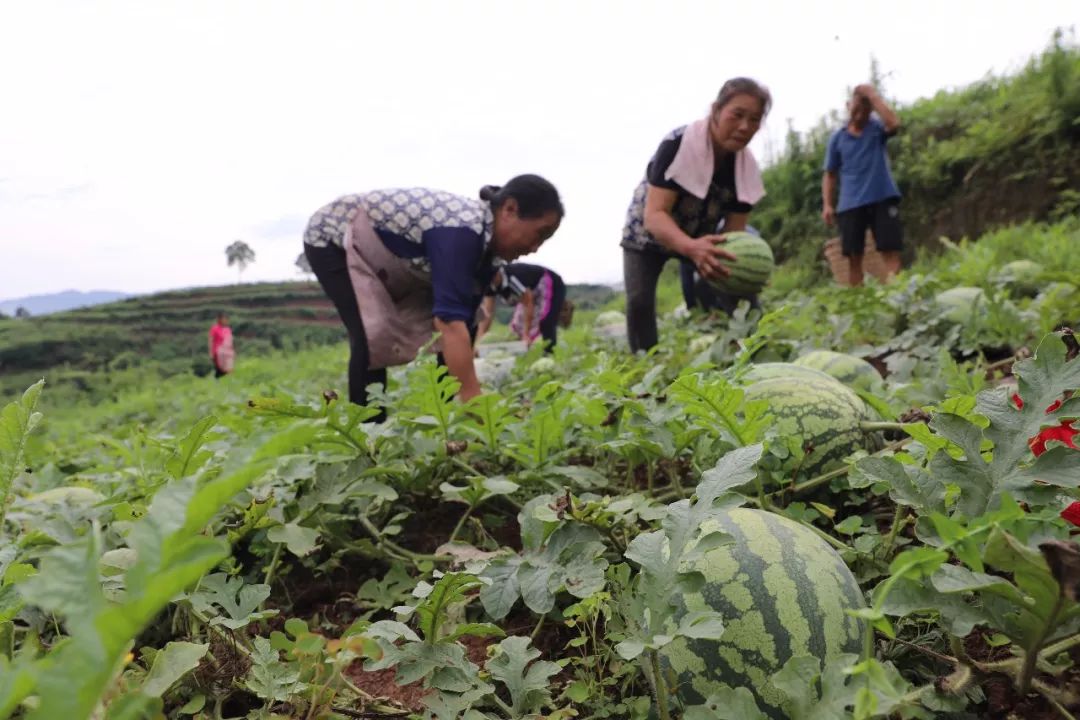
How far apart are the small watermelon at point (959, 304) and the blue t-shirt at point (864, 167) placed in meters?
2.63

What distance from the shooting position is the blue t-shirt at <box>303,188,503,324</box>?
3.41 m

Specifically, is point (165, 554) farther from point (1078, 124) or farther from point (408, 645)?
point (1078, 124)

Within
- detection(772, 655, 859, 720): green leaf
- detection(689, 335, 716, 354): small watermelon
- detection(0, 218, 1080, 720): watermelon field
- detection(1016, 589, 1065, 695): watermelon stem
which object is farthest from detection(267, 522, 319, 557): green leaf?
detection(689, 335, 716, 354): small watermelon

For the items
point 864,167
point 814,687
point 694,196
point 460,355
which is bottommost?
point 814,687

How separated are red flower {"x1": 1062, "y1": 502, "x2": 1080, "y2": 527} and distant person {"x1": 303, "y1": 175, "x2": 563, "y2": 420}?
2616 mm

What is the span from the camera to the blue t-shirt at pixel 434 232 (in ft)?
11.2

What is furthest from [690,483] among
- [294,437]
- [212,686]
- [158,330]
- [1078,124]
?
[158,330]

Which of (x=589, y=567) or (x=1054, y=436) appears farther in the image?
(x=589, y=567)

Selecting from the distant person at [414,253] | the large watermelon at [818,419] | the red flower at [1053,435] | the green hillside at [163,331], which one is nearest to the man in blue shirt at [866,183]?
the distant person at [414,253]

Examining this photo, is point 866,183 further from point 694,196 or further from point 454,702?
point 454,702

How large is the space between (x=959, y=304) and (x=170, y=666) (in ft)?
11.2

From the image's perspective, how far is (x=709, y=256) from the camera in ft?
12.1

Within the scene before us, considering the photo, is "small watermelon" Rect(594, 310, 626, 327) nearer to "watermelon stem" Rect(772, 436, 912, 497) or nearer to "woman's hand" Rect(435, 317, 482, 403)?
"woman's hand" Rect(435, 317, 482, 403)

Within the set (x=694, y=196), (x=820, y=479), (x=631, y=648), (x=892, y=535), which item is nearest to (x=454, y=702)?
(x=631, y=648)
